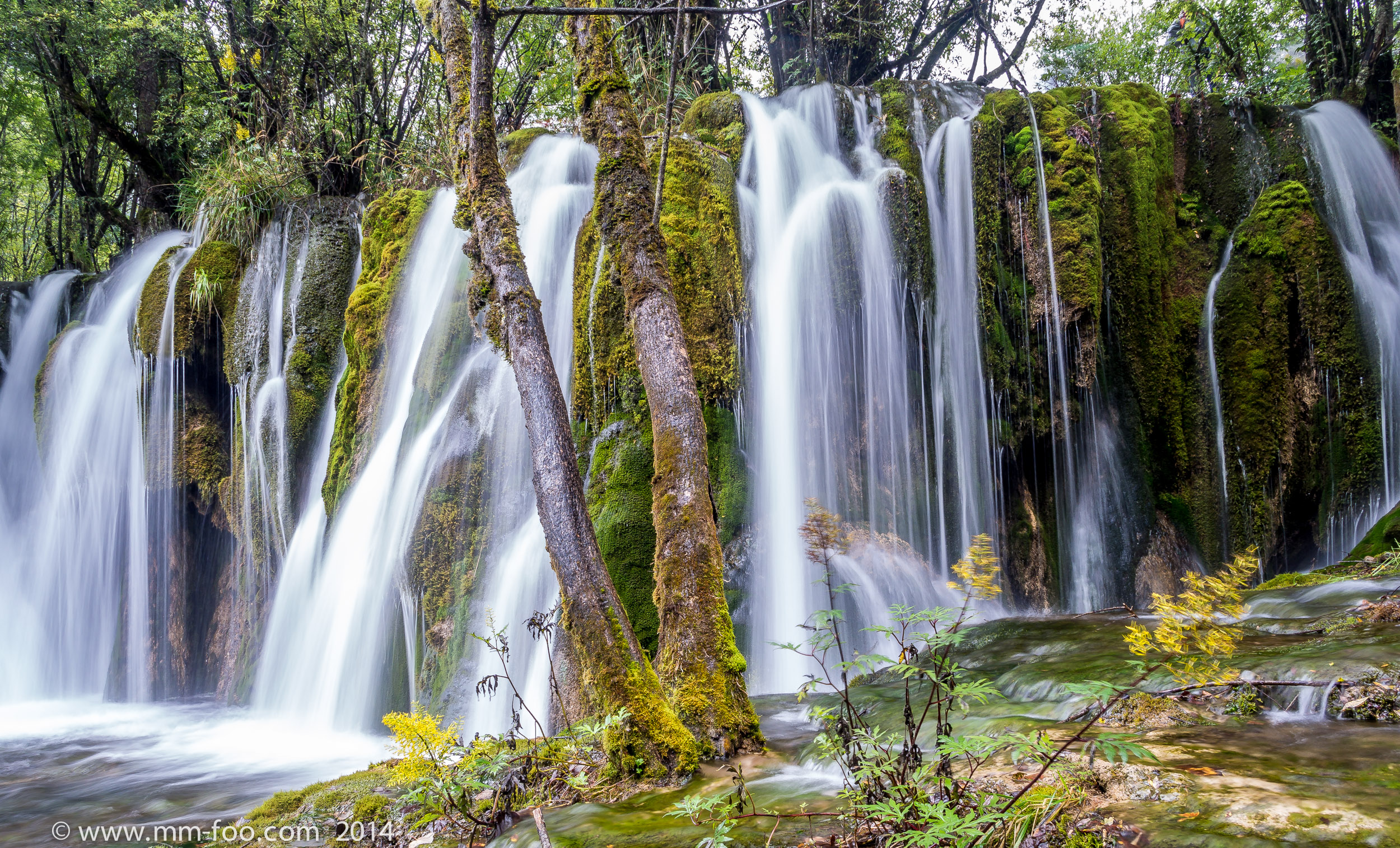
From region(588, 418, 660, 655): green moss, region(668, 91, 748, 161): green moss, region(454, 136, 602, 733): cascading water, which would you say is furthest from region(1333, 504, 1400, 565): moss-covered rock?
region(668, 91, 748, 161): green moss

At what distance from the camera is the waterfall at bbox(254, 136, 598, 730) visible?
20.0ft

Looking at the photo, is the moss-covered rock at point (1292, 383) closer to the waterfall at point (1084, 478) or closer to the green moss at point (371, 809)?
the waterfall at point (1084, 478)

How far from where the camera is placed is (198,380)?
37.2 ft

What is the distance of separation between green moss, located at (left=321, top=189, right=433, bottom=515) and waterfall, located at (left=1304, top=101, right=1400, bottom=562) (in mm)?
10163

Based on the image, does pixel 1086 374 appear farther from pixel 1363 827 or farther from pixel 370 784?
pixel 370 784

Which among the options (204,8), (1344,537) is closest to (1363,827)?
(1344,537)

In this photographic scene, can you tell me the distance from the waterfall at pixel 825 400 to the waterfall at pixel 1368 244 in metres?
4.50

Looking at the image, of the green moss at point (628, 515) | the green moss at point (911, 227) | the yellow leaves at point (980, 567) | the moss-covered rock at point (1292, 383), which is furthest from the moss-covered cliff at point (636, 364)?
the moss-covered rock at point (1292, 383)

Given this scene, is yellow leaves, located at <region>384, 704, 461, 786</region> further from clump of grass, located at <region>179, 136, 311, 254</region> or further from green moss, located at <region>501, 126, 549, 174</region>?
clump of grass, located at <region>179, 136, 311, 254</region>

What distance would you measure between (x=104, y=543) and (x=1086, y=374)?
1358 cm

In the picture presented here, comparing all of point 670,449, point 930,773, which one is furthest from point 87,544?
point 930,773

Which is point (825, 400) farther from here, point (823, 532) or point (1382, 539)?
point (1382, 539)

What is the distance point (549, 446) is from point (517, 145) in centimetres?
701

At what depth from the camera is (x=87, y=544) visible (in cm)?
1142
